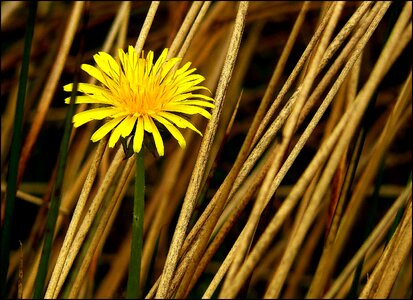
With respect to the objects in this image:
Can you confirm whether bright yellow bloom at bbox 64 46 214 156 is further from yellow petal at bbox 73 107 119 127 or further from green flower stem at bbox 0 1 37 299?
green flower stem at bbox 0 1 37 299

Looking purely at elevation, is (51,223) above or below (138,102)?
below

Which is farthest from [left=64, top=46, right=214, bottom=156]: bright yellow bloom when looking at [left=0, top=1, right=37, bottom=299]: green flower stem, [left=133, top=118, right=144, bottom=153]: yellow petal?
[left=0, top=1, right=37, bottom=299]: green flower stem

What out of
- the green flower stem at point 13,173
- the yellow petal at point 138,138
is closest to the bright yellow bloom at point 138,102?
the yellow petal at point 138,138

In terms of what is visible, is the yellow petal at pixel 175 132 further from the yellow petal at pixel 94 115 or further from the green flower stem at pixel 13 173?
the green flower stem at pixel 13 173

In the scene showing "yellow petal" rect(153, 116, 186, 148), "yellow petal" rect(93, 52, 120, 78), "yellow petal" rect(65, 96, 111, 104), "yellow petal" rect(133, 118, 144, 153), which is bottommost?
"yellow petal" rect(133, 118, 144, 153)

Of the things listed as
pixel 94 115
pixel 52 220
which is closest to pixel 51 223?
pixel 52 220

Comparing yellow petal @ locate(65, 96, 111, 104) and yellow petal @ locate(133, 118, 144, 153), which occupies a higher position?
yellow petal @ locate(65, 96, 111, 104)

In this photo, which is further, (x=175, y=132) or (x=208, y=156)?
(x=208, y=156)

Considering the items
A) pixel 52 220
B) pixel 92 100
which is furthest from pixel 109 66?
pixel 52 220

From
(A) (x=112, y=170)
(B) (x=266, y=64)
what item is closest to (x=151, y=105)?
(A) (x=112, y=170)

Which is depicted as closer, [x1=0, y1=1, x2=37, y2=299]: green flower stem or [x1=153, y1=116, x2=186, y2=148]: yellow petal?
[x1=153, y1=116, x2=186, y2=148]: yellow petal

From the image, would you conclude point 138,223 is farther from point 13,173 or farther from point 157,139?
point 13,173
